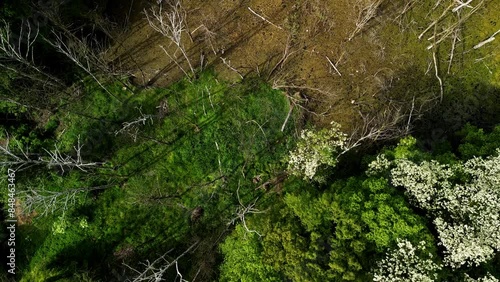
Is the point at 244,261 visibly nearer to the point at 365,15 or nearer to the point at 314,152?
the point at 314,152

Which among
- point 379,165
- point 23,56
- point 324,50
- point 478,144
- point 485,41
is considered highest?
point 23,56

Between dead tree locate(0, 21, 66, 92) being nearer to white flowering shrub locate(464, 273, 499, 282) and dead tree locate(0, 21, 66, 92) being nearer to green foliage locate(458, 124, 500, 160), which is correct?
green foliage locate(458, 124, 500, 160)

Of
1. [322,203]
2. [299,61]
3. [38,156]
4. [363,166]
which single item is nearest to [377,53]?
[299,61]

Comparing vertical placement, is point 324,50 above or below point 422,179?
above

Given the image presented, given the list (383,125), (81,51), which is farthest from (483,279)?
(81,51)

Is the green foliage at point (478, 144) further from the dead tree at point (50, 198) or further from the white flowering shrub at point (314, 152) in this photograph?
the dead tree at point (50, 198)

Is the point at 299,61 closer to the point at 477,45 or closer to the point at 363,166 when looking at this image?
the point at 363,166
